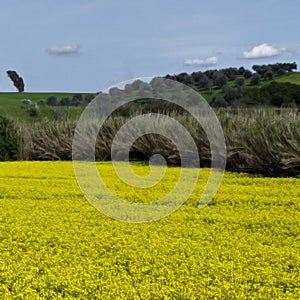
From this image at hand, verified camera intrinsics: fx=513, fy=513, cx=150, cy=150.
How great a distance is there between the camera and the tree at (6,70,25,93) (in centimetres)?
6320

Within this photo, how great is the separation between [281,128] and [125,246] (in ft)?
18.9

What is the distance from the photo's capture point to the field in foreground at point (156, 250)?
13.4 ft

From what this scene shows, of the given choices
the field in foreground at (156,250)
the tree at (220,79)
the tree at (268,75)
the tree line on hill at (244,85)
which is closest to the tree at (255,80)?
the tree line on hill at (244,85)

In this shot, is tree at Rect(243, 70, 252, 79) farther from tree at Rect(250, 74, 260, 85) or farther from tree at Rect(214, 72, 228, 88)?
tree at Rect(214, 72, 228, 88)

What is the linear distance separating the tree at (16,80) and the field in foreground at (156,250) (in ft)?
190

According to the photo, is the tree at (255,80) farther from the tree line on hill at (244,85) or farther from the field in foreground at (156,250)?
the field in foreground at (156,250)

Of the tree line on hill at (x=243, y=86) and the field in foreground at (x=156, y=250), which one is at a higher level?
the tree line on hill at (x=243, y=86)

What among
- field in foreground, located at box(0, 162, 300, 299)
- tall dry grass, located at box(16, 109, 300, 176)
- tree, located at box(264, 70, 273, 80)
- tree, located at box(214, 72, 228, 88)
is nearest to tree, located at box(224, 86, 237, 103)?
tree, located at box(214, 72, 228, 88)

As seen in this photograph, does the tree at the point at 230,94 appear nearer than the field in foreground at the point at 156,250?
No

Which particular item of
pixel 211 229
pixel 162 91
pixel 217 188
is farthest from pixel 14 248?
pixel 162 91

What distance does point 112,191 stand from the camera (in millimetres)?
8344

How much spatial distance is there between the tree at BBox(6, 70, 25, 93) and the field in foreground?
57971 mm

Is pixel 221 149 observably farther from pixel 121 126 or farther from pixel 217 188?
pixel 121 126

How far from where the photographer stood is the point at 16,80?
210ft
